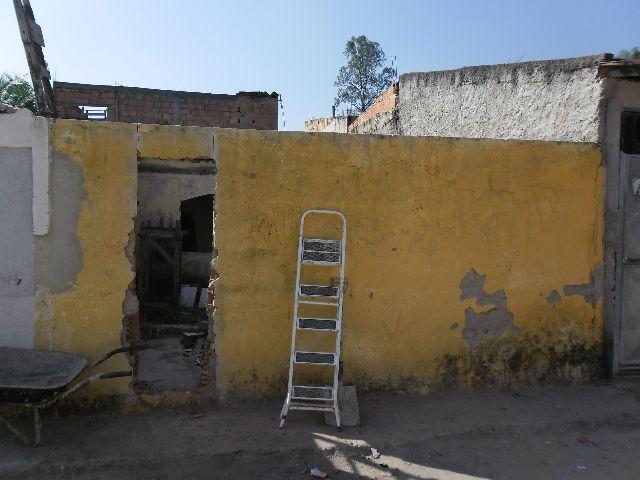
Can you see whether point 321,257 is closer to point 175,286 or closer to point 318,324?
point 318,324

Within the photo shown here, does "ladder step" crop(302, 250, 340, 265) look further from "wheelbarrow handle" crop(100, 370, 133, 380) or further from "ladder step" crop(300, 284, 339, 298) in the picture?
"wheelbarrow handle" crop(100, 370, 133, 380)

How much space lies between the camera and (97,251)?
413cm

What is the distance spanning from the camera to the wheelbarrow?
142 inches

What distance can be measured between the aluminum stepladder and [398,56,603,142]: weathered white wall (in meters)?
2.86

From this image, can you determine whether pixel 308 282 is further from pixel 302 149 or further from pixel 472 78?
pixel 472 78

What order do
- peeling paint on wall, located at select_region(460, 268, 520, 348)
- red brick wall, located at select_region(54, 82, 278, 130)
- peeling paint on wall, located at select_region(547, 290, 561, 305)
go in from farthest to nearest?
red brick wall, located at select_region(54, 82, 278, 130) → peeling paint on wall, located at select_region(547, 290, 561, 305) → peeling paint on wall, located at select_region(460, 268, 520, 348)

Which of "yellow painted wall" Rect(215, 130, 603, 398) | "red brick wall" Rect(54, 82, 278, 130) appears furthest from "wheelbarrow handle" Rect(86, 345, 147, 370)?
"red brick wall" Rect(54, 82, 278, 130)

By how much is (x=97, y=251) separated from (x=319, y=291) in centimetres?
188

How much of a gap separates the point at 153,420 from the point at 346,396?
5.31 ft

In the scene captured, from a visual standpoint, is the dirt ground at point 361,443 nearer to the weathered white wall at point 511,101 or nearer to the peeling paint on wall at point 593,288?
the peeling paint on wall at point 593,288

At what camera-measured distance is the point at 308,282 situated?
4.45m

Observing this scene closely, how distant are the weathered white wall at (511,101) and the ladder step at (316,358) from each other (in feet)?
11.2

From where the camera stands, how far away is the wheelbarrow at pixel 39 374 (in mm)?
3605

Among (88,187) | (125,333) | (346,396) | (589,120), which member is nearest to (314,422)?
(346,396)
